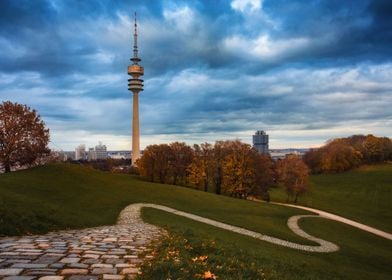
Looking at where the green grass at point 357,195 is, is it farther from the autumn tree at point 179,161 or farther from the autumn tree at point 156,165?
the autumn tree at point 156,165

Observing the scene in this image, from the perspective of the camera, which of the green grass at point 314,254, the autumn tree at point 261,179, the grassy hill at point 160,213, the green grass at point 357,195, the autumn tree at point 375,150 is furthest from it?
the autumn tree at point 375,150

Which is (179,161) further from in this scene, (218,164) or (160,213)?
(160,213)

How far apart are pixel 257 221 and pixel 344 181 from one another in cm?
7390

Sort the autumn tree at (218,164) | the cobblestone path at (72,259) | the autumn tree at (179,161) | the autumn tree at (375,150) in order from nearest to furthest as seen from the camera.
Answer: the cobblestone path at (72,259) → the autumn tree at (218,164) → the autumn tree at (179,161) → the autumn tree at (375,150)

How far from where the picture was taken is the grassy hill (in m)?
19.2

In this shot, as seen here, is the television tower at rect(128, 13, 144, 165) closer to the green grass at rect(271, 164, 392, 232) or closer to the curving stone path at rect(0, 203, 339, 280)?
the green grass at rect(271, 164, 392, 232)

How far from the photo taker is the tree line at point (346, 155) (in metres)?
119

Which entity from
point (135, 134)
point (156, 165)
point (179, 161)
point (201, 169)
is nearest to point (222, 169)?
point (201, 169)

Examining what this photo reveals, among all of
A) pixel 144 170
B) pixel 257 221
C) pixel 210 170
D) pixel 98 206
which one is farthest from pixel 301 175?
pixel 98 206

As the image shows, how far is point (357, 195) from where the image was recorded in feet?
277

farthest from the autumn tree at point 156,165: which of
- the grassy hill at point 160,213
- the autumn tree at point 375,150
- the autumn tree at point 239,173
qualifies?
the autumn tree at point 375,150

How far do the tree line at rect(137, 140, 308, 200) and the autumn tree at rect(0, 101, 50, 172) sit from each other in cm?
2551

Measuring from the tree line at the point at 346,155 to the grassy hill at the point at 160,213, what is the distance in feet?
248

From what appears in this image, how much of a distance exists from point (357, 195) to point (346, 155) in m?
39.1
